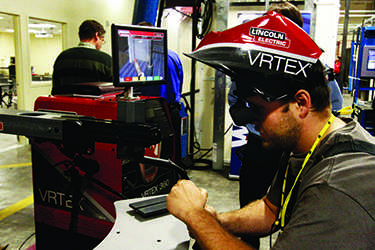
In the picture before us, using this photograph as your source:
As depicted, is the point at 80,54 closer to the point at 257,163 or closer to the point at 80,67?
the point at 80,67

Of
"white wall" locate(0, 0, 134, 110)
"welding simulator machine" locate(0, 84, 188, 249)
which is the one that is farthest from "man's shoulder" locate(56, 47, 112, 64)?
"white wall" locate(0, 0, 134, 110)

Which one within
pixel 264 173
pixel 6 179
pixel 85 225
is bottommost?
pixel 6 179

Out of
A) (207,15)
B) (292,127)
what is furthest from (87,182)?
(207,15)

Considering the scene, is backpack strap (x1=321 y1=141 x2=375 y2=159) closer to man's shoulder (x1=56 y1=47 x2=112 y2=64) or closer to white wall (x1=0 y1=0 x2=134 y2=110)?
man's shoulder (x1=56 y1=47 x2=112 y2=64)

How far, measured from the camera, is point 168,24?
5.20 m

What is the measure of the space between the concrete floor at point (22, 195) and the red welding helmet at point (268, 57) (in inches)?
79.2

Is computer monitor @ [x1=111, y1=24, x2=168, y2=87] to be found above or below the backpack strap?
above

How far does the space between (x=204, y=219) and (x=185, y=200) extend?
10 centimetres

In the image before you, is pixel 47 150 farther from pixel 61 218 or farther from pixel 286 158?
pixel 286 158

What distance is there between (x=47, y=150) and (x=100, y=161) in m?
0.35

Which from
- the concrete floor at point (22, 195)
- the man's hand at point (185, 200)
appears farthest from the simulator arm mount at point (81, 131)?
the concrete floor at point (22, 195)

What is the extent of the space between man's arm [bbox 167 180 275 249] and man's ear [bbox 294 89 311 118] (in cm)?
40

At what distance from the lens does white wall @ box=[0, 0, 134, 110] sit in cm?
531

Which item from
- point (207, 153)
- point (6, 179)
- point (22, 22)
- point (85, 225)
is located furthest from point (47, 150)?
point (22, 22)
